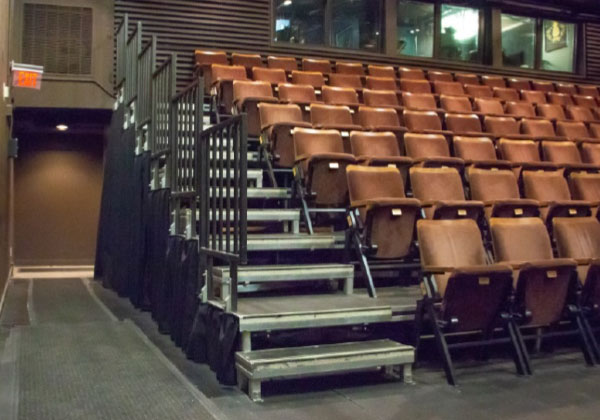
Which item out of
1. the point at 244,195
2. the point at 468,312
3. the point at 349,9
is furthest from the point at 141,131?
the point at 349,9

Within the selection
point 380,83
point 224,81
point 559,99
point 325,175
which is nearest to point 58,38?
point 224,81

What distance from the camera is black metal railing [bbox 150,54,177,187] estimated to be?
12.4 feet

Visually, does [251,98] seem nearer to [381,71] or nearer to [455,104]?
[455,104]

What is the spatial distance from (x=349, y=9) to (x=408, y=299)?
548 cm

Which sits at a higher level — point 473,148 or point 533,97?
point 533,97

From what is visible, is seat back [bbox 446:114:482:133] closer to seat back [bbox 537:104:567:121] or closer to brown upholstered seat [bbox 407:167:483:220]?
seat back [bbox 537:104:567:121]

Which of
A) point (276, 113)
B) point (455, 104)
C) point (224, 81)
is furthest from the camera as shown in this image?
point (455, 104)

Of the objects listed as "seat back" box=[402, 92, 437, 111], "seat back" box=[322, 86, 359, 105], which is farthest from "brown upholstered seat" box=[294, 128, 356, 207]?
"seat back" box=[402, 92, 437, 111]

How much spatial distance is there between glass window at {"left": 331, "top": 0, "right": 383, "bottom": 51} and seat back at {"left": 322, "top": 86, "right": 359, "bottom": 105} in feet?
6.63

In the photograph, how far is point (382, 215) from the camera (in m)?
3.35

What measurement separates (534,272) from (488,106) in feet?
12.6

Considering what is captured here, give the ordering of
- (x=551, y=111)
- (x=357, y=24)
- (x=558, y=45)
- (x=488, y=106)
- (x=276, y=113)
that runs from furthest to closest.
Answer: (x=558, y=45), (x=357, y=24), (x=551, y=111), (x=488, y=106), (x=276, y=113)

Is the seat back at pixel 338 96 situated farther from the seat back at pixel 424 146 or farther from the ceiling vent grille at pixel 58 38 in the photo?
the ceiling vent grille at pixel 58 38

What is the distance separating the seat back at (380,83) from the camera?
667cm
